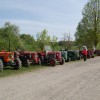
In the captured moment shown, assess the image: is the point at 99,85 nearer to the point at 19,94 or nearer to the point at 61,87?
the point at 61,87

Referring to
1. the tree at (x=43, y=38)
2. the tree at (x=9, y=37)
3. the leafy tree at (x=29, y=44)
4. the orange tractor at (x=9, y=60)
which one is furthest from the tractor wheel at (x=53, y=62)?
the tree at (x=43, y=38)

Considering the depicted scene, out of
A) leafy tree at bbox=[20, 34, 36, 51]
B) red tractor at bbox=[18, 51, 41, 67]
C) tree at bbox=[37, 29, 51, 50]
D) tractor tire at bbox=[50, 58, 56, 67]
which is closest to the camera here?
red tractor at bbox=[18, 51, 41, 67]

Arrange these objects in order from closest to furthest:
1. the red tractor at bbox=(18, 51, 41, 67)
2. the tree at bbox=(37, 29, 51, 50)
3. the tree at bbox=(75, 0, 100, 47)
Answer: the red tractor at bbox=(18, 51, 41, 67) → the tree at bbox=(75, 0, 100, 47) → the tree at bbox=(37, 29, 51, 50)

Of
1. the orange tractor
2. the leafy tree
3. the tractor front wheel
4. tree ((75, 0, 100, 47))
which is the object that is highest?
tree ((75, 0, 100, 47))

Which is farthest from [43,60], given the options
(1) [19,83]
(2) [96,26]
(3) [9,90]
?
(2) [96,26]

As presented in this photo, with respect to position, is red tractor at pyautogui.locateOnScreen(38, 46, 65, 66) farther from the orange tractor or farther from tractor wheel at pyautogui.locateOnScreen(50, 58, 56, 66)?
the orange tractor

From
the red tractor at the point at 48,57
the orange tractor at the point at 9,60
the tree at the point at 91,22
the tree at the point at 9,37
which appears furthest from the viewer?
the tree at the point at 91,22

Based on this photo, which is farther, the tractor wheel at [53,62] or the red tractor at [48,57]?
the red tractor at [48,57]

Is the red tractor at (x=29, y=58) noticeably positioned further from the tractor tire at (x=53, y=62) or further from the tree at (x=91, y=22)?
the tree at (x=91, y=22)

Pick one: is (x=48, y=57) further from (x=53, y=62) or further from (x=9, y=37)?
(x=9, y=37)

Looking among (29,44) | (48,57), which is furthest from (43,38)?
(48,57)

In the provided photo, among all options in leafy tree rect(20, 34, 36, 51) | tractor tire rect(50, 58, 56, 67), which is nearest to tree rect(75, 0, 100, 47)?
leafy tree rect(20, 34, 36, 51)

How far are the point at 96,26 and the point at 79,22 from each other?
3.74 meters

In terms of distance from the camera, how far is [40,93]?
37.1 ft
